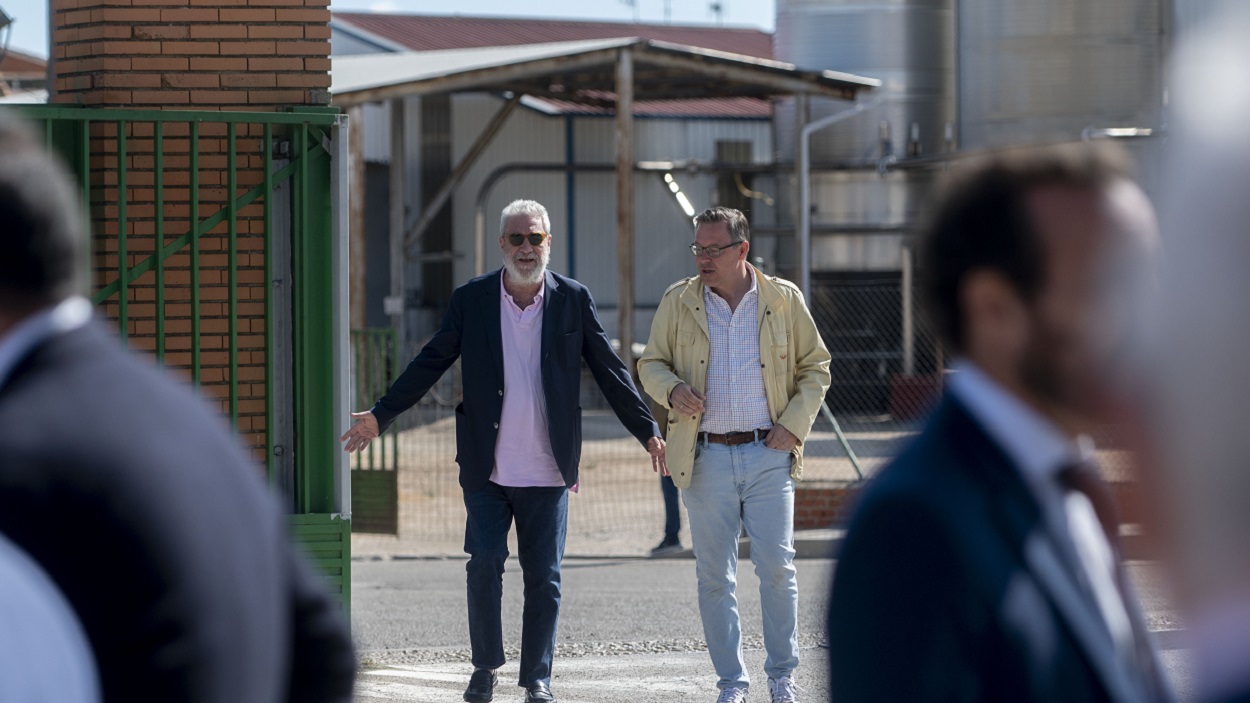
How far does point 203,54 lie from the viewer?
Answer: 7.13 m

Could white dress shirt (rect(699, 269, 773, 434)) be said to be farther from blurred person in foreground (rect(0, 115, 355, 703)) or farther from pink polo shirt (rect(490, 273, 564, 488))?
blurred person in foreground (rect(0, 115, 355, 703))

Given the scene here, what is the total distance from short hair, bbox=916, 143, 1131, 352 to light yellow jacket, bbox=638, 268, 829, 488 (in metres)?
4.64

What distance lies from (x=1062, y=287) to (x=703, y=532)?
15.9 feet

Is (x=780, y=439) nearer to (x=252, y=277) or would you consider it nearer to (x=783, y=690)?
(x=783, y=690)

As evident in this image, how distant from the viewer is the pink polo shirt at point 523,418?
21.6ft

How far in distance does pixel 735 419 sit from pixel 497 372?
97 centimetres

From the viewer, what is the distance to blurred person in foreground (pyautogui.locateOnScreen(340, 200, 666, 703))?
260 inches

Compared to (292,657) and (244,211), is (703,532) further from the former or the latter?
(292,657)

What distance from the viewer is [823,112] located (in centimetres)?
2464

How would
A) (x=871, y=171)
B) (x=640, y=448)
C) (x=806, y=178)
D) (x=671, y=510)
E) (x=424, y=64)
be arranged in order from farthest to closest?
1. (x=424, y=64)
2. (x=871, y=171)
3. (x=806, y=178)
4. (x=640, y=448)
5. (x=671, y=510)

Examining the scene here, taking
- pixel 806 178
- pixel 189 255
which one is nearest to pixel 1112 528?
pixel 189 255

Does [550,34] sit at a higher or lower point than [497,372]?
higher

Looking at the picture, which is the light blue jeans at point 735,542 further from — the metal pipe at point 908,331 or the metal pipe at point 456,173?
the metal pipe at point 456,173

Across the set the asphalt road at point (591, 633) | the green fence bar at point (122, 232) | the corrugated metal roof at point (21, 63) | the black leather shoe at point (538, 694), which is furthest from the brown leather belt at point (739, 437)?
the corrugated metal roof at point (21, 63)
